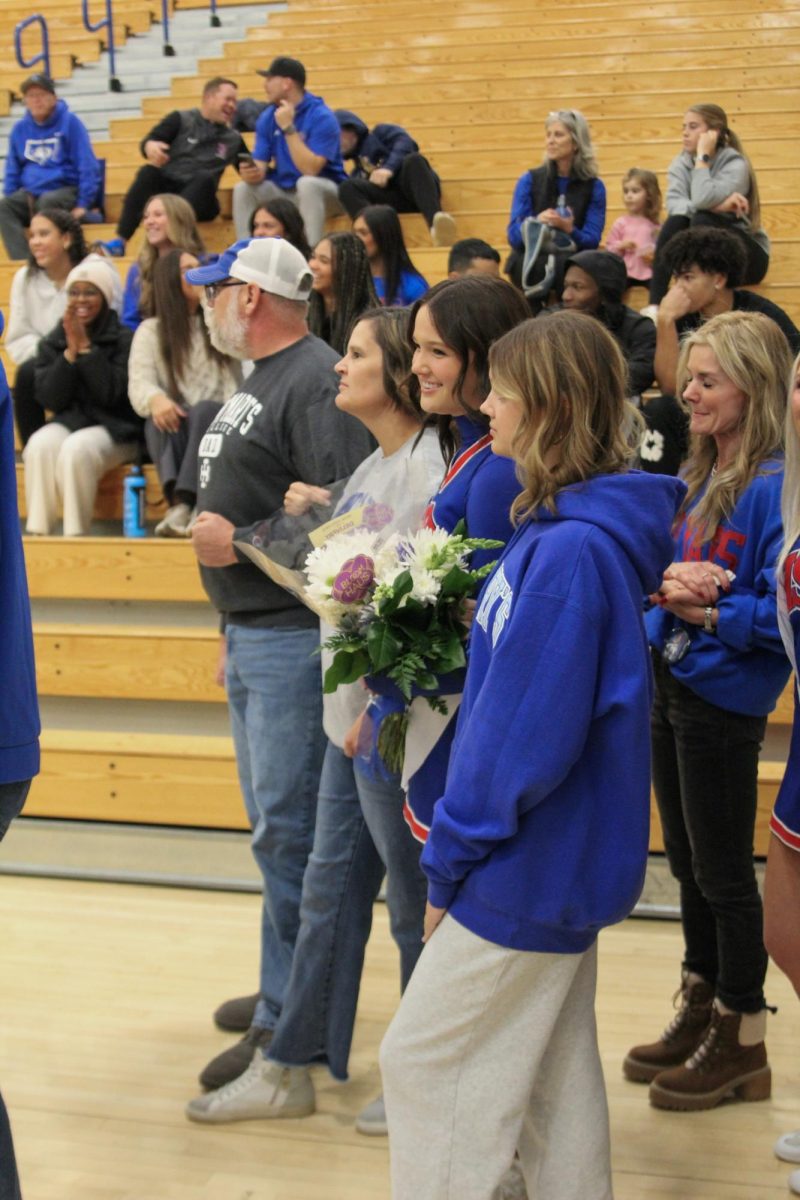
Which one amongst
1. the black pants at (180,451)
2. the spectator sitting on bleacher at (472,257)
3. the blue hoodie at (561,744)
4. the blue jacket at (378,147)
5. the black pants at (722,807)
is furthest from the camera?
the blue jacket at (378,147)

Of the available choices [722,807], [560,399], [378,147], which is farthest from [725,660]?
[378,147]

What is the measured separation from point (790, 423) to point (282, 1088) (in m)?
1.49

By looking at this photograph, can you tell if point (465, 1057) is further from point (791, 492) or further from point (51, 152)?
point (51, 152)

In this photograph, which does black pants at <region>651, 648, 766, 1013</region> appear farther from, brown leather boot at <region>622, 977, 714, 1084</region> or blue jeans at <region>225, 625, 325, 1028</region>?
blue jeans at <region>225, 625, 325, 1028</region>

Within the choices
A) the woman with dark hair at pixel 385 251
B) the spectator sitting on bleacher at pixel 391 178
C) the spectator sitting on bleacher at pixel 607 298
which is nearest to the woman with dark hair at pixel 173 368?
the woman with dark hair at pixel 385 251

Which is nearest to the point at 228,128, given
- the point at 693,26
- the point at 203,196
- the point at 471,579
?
the point at 203,196

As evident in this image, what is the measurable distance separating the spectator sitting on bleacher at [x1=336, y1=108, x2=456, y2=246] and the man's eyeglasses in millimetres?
3862

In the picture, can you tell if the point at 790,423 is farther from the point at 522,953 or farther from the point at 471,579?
the point at 522,953

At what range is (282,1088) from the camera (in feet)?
8.25

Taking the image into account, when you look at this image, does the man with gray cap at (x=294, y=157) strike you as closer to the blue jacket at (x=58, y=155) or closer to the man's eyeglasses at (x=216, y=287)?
the blue jacket at (x=58, y=155)

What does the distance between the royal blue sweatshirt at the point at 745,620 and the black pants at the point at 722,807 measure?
0.04 m

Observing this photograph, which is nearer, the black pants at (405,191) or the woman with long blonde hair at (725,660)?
the woman with long blonde hair at (725,660)

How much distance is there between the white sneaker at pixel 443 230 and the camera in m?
6.26

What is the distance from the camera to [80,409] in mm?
5000
